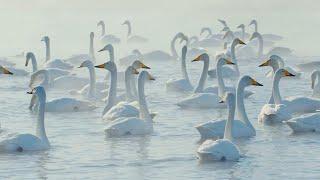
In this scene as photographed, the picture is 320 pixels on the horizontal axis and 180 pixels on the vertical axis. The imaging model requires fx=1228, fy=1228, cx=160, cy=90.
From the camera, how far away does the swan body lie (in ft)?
74.7

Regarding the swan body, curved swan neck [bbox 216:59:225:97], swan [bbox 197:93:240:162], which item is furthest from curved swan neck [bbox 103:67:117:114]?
swan [bbox 197:93:240:162]

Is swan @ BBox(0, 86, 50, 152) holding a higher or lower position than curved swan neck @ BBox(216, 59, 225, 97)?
lower

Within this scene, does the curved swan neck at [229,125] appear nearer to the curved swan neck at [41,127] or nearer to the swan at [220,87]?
the curved swan neck at [41,127]

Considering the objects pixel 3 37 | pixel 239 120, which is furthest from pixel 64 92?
pixel 3 37

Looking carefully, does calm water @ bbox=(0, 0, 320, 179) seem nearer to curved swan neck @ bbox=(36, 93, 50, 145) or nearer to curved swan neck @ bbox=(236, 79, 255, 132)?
curved swan neck @ bbox=(36, 93, 50, 145)

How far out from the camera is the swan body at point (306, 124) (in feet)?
74.7

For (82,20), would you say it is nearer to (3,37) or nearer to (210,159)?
(3,37)

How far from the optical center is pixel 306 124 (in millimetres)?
22797

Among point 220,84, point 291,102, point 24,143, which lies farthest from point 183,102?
point 24,143

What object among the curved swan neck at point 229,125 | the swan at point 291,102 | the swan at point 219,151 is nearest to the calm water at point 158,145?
the swan at point 219,151

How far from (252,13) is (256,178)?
53.8 m

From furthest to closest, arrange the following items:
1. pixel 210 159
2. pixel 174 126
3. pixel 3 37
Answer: pixel 3 37 < pixel 174 126 < pixel 210 159

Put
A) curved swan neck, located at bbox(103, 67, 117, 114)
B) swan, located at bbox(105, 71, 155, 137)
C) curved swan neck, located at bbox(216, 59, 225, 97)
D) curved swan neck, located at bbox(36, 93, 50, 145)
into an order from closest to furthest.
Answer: curved swan neck, located at bbox(36, 93, 50, 145) → swan, located at bbox(105, 71, 155, 137) → curved swan neck, located at bbox(103, 67, 117, 114) → curved swan neck, located at bbox(216, 59, 225, 97)

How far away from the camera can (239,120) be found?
2253 cm
